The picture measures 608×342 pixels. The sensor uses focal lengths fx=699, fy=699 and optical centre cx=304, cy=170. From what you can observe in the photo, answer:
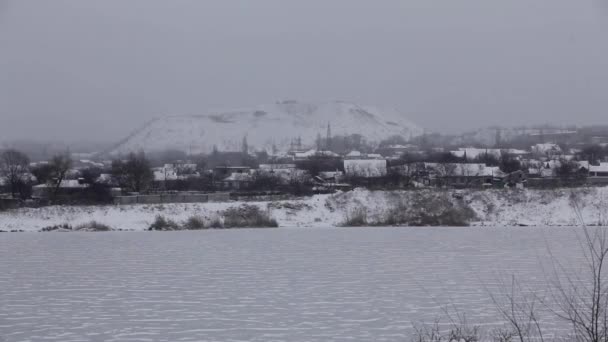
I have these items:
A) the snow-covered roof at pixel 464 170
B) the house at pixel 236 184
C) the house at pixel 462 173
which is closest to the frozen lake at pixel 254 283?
the house at pixel 236 184

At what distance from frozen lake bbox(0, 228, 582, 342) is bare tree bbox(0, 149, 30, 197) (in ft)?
86.0

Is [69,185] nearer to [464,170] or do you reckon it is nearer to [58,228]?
[58,228]

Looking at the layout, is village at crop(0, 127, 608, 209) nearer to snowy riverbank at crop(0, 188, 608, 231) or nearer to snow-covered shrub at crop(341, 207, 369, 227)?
snowy riverbank at crop(0, 188, 608, 231)

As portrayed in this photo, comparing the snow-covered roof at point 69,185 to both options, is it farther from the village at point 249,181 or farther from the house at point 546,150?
the house at point 546,150

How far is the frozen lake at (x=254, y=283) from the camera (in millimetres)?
9820

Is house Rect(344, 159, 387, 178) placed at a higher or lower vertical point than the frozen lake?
higher

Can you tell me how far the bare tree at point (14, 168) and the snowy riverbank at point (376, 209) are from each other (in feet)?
50.9

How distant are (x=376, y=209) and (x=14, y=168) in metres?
34.2

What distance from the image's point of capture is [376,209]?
33438 millimetres

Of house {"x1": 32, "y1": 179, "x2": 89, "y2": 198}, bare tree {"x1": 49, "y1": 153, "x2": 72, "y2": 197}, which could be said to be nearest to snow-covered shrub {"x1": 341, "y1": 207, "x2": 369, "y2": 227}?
house {"x1": 32, "y1": 179, "x2": 89, "y2": 198}

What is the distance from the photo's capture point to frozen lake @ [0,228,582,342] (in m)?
9.82

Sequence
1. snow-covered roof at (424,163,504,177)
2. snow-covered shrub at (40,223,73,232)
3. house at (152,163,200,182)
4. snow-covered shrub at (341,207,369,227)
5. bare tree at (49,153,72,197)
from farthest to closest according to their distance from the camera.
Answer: house at (152,163,200,182)
snow-covered roof at (424,163,504,177)
bare tree at (49,153,72,197)
snow-covered shrub at (341,207,369,227)
snow-covered shrub at (40,223,73,232)

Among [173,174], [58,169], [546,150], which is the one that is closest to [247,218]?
[58,169]

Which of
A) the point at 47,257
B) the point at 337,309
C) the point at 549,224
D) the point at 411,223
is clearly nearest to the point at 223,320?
the point at 337,309
